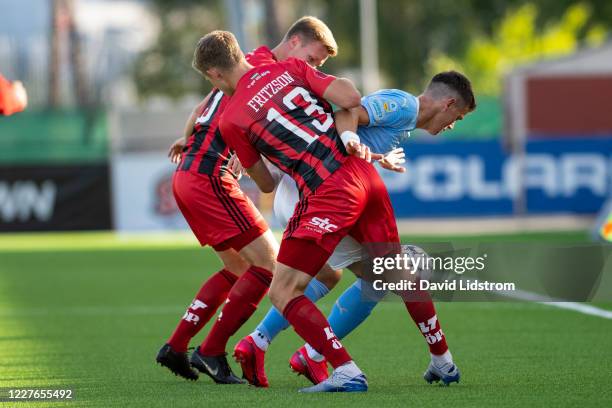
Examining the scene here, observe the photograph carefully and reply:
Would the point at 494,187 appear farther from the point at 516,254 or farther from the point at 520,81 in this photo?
the point at 516,254

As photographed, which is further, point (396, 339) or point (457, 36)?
point (457, 36)

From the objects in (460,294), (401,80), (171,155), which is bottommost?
(401,80)

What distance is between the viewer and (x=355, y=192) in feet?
20.9

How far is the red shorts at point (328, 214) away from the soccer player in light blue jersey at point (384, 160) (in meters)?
0.26

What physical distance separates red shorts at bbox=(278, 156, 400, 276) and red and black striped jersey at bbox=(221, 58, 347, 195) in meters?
0.06

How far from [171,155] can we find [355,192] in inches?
65.7

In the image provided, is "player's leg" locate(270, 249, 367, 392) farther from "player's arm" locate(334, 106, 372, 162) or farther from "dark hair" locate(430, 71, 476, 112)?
"dark hair" locate(430, 71, 476, 112)

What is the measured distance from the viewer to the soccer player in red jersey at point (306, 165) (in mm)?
6340

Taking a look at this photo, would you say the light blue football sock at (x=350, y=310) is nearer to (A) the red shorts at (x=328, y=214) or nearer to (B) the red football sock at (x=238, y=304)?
(B) the red football sock at (x=238, y=304)

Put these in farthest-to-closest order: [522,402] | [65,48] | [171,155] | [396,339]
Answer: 1. [65,48]
2. [396,339]
3. [171,155]
4. [522,402]

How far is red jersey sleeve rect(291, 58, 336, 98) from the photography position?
641 centimetres

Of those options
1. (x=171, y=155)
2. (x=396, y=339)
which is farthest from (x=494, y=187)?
(x=171, y=155)

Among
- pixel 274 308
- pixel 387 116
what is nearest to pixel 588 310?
pixel 274 308

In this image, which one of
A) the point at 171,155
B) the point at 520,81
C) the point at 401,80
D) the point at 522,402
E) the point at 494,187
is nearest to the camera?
the point at 522,402
